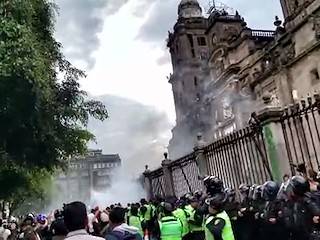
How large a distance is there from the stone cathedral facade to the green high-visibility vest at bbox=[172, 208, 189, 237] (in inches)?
182

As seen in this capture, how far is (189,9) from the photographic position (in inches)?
2319

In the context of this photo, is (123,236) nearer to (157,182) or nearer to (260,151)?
(260,151)

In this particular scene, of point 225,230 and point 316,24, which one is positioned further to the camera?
point 316,24

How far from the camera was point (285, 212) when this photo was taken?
672cm

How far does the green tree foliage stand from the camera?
11.7 m

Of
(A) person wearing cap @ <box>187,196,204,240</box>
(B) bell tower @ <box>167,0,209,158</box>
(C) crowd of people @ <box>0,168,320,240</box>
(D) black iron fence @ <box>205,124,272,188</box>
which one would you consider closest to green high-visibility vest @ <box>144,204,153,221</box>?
(C) crowd of people @ <box>0,168,320,240</box>

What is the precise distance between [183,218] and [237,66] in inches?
1037

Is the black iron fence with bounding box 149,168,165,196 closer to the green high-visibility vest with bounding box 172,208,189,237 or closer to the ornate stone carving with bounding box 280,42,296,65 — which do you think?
the green high-visibility vest with bounding box 172,208,189,237

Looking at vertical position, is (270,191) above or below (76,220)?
above

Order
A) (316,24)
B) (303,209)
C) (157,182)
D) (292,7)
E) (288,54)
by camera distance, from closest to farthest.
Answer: (303,209), (157,182), (316,24), (288,54), (292,7)

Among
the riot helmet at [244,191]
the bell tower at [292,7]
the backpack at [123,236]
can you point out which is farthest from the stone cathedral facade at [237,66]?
the backpack at [123,236]

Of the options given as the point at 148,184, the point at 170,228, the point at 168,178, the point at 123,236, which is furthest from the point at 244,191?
the point at 148,184

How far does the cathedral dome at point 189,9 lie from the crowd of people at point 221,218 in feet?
160

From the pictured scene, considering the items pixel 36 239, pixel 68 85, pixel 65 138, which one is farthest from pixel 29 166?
pixel 36 239
